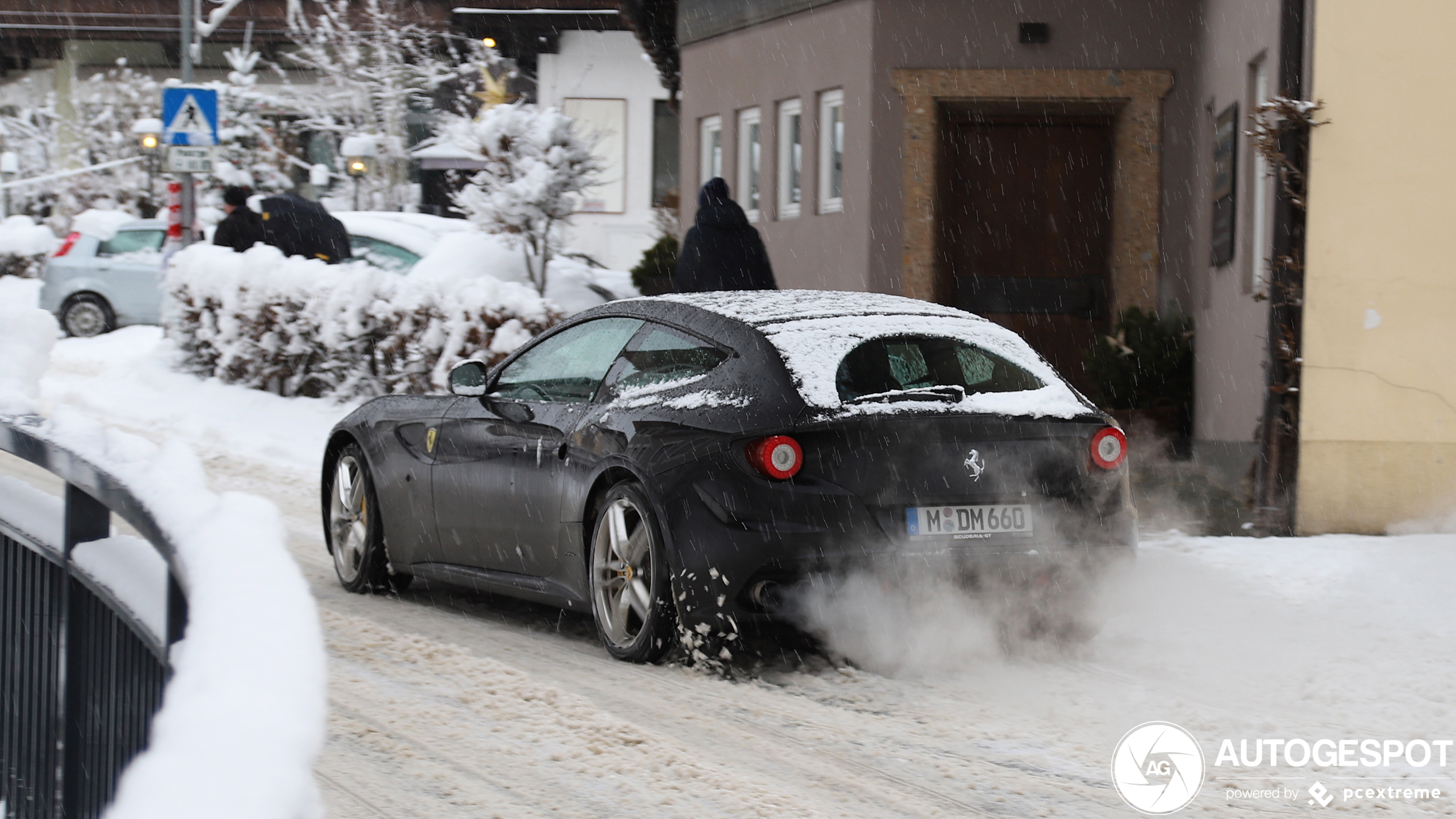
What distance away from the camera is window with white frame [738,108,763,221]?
669 inches

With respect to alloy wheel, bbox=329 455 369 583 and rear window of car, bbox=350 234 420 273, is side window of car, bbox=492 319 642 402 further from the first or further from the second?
rear window of car, bbox=350 234 420 273

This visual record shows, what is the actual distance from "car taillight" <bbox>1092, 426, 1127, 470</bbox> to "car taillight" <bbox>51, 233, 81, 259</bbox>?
65.1 feet

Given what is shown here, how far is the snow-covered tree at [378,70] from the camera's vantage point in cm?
3806

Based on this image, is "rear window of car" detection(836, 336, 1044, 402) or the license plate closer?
the license plate

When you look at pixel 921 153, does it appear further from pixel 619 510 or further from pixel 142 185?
pixel 142 185

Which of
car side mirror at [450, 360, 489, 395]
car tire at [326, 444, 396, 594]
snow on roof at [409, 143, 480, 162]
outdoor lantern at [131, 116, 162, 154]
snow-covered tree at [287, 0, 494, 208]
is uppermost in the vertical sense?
snow-covered tree at [287, 0, 494, 208]

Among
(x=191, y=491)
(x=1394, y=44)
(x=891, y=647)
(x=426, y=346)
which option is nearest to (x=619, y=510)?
(x=891, y=647)

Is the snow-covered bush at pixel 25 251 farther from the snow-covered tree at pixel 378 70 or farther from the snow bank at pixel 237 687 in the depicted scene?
the snow bank at pixel 237 687

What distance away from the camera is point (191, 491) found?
9.34 ft

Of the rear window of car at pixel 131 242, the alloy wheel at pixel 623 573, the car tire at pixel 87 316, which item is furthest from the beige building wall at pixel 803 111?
→ the car tire at pixel 87 316

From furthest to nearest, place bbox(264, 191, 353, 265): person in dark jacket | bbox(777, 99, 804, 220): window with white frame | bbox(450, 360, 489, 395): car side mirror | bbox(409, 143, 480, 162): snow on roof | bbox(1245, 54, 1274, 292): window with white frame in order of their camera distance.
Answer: bbox(409, 143, 480, 162): snow on roof → bbox(264, 191, 353, 265): person in dark jacket → bbox(777, 99, 804, 220): window with white frame → bbox(1245, 54, 1274, 292): window with white frame → bbox(450, 360, 489, 395): car side mirror

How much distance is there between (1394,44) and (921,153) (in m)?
5.47

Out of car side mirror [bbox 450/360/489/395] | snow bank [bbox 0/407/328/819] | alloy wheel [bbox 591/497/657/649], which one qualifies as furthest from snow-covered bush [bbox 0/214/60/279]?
snow bank [bbox 0/407/328/819]

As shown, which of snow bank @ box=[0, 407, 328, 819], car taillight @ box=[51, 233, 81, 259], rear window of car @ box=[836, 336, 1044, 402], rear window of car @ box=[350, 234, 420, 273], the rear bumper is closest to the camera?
snow bank @ box=[0, 407, 328, 819]
